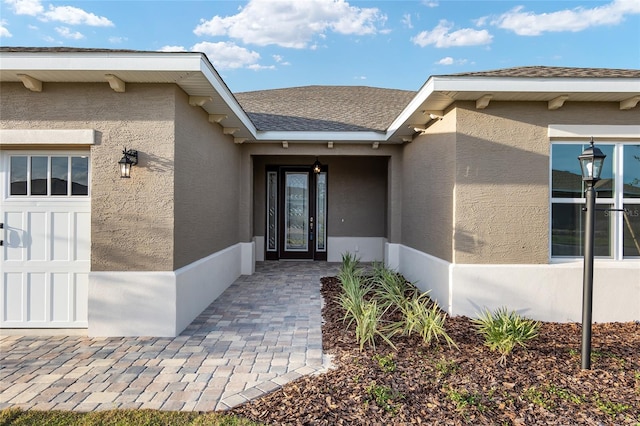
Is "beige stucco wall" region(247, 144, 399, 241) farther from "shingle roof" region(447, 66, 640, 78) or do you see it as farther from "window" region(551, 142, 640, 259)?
"window" region(551, 142, 640, 259)

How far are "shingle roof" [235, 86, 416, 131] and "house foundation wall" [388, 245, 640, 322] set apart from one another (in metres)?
4.49

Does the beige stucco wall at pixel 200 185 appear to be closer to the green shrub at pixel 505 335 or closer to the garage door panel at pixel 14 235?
the garage door panel at pixel 14 235

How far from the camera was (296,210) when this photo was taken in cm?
1067

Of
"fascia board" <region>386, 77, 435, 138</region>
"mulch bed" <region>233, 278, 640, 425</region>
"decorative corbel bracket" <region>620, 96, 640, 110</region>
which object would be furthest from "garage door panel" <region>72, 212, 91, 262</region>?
"decorative corbel bracket" <region>620, 96, 640, 110</region>

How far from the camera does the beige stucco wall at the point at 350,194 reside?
1050cm

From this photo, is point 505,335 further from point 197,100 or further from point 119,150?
point 119,150

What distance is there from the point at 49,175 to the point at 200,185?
6.41ft

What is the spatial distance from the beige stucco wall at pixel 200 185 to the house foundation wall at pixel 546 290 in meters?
3.97

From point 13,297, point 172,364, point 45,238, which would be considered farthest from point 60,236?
point 172,364

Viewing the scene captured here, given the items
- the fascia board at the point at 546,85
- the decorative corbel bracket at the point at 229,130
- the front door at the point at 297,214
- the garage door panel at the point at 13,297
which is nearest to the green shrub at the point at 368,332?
the fascia board at the point at 546,85

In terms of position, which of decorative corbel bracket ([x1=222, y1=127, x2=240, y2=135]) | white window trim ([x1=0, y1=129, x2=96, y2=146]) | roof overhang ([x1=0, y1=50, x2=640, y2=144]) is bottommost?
white window trim ([x1=0, y1=129, x2=96, y2=146])

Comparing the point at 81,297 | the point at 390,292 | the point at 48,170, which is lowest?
the point at 390,292

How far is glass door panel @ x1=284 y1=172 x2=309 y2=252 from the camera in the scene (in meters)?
10.7

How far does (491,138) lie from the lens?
16.5 ft
